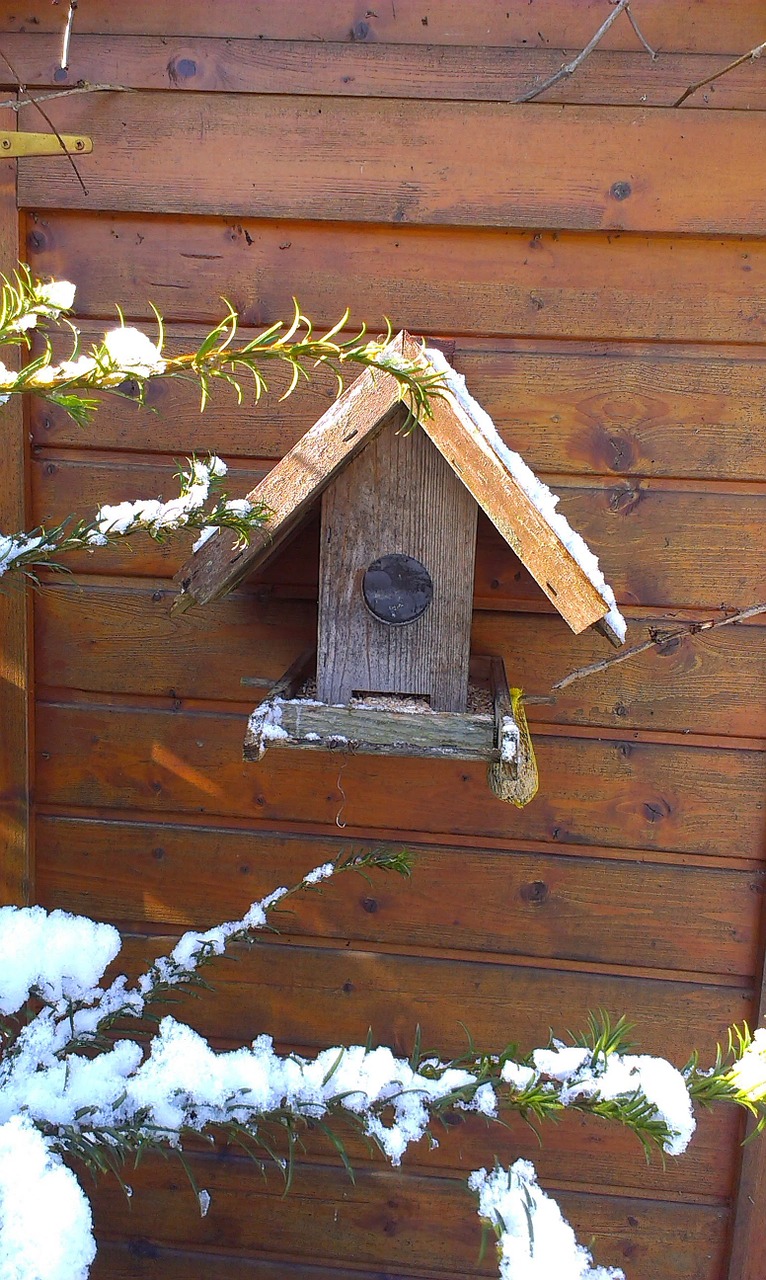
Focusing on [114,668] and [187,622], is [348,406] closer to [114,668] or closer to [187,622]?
[187,622]

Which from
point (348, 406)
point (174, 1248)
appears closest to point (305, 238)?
point (348, 406)

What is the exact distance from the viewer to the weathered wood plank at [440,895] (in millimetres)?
1463

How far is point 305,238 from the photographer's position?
1371 mm

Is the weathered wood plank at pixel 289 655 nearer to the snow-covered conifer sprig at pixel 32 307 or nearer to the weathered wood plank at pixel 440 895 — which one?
the weathered wood plank at pixel 440 895

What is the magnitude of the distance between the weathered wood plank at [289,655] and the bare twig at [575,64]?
0.79 m

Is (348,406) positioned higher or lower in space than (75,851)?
higher

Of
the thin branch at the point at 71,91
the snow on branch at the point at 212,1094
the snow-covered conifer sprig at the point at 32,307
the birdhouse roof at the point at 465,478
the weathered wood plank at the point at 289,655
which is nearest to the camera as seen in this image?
the snow-covered conifer sprig at the point at 32,307

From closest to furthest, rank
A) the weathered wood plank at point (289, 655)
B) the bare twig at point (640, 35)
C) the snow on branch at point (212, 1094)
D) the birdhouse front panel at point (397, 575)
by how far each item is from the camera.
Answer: the snow on branch at point (212, 1094) < the birdhouse front panel at point (397, 575) < the bare twig at point (640, 35) < the weathered wood plank at point (289, 655)

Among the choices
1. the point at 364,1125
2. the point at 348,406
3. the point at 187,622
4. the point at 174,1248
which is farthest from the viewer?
the point at 174,1248

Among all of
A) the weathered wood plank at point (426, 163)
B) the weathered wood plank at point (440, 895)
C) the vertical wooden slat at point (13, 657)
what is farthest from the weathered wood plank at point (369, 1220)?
the weathered wood plank at point (426, 163)

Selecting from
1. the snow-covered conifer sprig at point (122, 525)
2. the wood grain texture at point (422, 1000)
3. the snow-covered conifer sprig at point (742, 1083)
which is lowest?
the wood grain texture at point (422, 1000)

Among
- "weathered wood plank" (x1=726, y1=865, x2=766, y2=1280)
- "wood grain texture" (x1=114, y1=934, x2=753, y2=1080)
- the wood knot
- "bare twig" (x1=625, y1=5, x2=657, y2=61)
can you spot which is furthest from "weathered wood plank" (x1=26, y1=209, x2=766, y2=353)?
"weathered wood plank" (x1=726, y1=865, x2=766, y2=1280)

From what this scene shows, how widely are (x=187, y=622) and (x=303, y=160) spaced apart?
0.78 m

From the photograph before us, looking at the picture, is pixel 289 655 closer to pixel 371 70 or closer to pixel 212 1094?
pixel 212 1094
